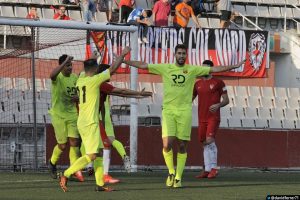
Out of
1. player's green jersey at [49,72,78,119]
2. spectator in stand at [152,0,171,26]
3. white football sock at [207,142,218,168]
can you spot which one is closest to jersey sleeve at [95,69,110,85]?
player's green jersey at [49,72,78,119]

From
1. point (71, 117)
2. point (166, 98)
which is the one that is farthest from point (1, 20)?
point (166, 98)

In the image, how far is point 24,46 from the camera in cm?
1955

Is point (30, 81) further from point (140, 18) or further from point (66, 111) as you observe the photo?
point (140, 18)

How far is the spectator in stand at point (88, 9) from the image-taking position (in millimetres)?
25581

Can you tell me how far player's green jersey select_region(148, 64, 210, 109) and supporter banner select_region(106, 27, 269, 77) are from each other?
10.8m

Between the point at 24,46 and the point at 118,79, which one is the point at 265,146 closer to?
the point at 118,79

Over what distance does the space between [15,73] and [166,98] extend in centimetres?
721

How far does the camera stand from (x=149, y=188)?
13867 millimetres

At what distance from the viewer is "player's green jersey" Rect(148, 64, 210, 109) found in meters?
14.1

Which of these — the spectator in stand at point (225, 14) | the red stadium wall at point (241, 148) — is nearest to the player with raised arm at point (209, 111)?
the red stadium wall at point (241, 148)

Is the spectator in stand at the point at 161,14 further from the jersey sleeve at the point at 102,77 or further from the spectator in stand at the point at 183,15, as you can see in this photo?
the jersey sleeve at the point at 102,77

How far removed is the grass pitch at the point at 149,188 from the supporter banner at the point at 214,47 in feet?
26.8

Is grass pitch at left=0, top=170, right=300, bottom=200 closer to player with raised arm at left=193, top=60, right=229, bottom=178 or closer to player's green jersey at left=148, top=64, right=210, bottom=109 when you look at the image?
player with raised arm at left=193, top=60, right=229, bottom=178

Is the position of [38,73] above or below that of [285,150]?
above
